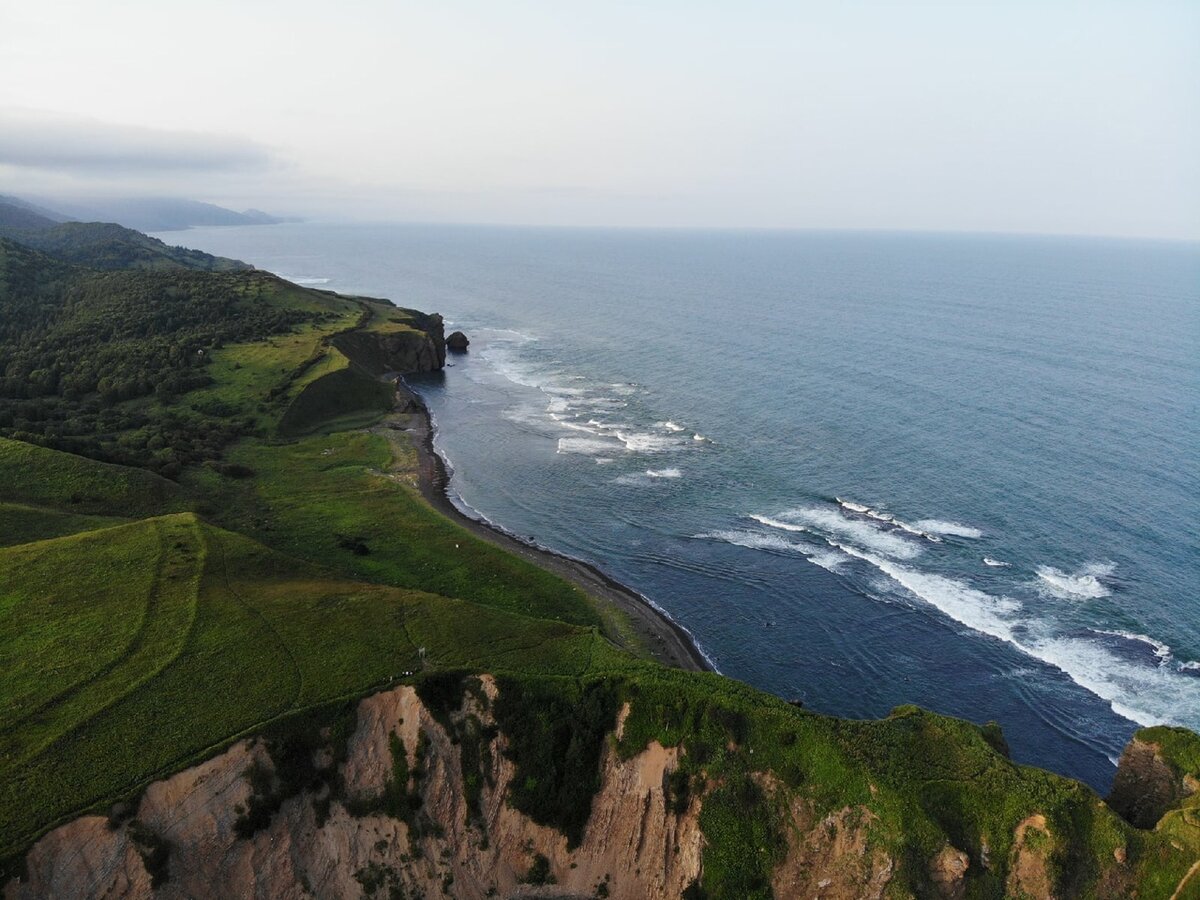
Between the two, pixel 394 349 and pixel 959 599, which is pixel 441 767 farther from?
pixel 394 349

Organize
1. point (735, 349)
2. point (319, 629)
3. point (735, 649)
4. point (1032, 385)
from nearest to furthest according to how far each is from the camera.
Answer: point (319, 629)
point (735, 649)
point (1032, 385)
point (735, 349)

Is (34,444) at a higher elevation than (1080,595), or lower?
higher

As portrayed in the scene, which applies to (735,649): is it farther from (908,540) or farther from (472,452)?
(472,452)

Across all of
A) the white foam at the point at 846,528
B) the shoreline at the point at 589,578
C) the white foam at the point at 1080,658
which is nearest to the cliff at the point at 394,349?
the shoreline at the point at 589,578

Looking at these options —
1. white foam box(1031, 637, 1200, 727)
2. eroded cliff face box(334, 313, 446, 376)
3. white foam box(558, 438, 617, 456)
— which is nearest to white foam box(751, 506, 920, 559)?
white foam box(1031, 637, 1200, 727)

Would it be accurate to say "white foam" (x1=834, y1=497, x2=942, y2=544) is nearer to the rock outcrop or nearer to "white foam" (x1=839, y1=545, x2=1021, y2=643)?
"white foam" (x1=839, y1=545, x2=1021, y2=643)

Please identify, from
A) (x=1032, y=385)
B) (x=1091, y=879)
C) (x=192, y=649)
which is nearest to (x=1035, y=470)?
(x=1032, y=385)
